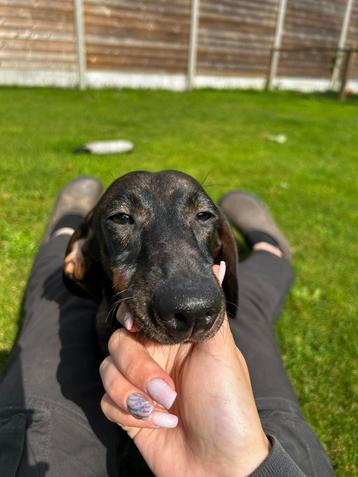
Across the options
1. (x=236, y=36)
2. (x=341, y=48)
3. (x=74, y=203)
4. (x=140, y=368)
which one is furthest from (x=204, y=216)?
(x=341, y=48)

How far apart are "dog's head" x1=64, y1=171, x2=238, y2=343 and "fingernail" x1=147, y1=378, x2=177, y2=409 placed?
0.19 meters

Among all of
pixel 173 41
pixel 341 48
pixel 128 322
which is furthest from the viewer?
pixel 341 48

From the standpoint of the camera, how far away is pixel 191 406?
175cm

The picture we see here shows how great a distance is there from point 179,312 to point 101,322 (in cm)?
111

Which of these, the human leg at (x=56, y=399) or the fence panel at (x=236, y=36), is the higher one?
the fence panel at (x=236, y=36)

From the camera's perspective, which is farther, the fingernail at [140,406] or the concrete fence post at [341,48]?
the concrete fence post at [341,48]

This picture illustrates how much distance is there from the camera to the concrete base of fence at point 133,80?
13.1 m

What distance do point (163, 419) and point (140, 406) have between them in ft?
0.34

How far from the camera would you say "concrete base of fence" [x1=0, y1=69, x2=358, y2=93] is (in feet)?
43.1

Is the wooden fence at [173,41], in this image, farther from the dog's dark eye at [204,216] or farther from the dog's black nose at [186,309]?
the dog's black nose at [186,309]

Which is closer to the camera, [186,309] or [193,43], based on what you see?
[186,309]

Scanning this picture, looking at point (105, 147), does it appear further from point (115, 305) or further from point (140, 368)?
point (140, 368)

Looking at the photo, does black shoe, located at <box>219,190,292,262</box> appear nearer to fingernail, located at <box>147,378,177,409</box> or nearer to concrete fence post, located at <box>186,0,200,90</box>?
fingernail, located at <box>147,378,177,409</box>

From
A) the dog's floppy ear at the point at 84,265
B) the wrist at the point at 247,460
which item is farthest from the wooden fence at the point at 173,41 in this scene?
the wrist at the point at 247,460
